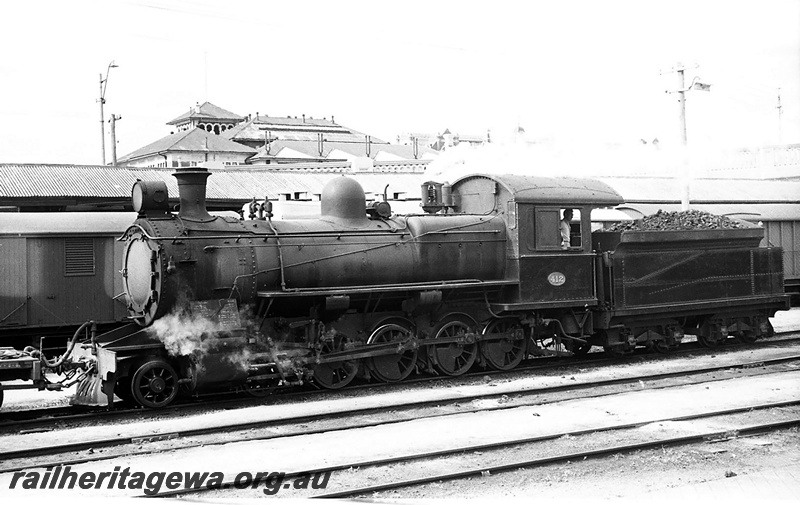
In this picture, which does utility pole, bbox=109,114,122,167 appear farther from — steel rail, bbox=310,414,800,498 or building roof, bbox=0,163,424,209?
steel rail, bbox=310,414,800,498

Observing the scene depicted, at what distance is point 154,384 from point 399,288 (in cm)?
396

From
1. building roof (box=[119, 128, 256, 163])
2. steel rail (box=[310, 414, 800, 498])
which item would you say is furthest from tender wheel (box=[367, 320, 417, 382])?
building roof (box=[119, 128, 256, 163])

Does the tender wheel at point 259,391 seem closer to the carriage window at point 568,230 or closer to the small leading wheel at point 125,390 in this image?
the small leading wheel at point 125,390

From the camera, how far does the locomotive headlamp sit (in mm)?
11498

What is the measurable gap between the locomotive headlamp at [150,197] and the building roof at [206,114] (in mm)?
97643

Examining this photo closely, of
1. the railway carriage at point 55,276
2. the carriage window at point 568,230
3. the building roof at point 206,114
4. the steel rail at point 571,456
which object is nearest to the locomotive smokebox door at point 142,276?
the railway carriage at point 55,276

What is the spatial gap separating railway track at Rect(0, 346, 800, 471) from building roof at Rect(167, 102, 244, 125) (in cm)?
9896

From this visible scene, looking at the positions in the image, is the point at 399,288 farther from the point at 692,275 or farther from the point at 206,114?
the point at 206,114

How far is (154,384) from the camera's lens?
1109 centimetres

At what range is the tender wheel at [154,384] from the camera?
11.0 metres

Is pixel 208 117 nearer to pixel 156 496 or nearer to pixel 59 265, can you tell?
pixel 59 265

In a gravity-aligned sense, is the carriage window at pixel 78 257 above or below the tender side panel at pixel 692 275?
above

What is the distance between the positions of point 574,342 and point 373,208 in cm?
529

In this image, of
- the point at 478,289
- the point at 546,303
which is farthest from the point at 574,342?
the point at 478,289
